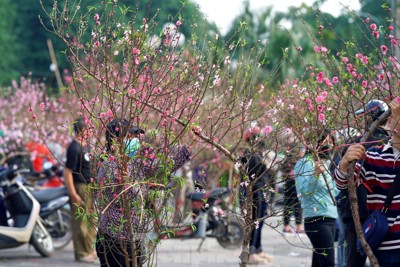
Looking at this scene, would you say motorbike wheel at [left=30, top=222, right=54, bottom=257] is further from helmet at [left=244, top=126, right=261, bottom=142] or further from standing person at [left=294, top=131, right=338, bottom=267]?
helmet at [left=244, top=126, right=261, bottom=142]

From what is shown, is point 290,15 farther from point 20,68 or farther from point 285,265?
point 285,265

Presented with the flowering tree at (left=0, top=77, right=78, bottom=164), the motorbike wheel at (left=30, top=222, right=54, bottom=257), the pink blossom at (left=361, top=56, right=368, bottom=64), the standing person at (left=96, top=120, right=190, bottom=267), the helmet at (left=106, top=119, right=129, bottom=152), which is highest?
the flowering tree at (left=0, top=77, right=78, bottom=164)

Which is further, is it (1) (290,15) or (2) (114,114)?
(1) (290,15)

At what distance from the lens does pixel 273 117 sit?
778 cm

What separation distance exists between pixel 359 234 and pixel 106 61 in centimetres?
181

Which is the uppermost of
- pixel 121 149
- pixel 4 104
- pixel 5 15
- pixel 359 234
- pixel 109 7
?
pixel 5 15

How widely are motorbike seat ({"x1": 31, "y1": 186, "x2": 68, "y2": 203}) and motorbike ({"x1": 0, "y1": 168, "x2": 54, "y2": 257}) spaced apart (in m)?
0.37

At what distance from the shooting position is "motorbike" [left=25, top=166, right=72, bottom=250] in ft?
46.0

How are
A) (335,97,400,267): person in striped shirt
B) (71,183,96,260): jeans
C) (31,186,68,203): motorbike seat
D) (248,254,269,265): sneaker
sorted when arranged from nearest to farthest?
(335,97,400,267): person in striped shirt, (71,183,96,260): jeans, (248,254,269,265): sneaker, (31,186,68,203): motorbike seat

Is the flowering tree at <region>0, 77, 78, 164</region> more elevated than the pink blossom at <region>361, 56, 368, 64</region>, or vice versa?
the flowering tree at <region>0, 77, 78, 164</region>

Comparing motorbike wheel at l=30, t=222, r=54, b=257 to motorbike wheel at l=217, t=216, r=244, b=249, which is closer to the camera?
motorbike wheel at l=30, t=222, r=54, b=257

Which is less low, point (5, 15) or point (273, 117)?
point (5, 15)

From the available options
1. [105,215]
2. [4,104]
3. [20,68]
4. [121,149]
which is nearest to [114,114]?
[121,149]

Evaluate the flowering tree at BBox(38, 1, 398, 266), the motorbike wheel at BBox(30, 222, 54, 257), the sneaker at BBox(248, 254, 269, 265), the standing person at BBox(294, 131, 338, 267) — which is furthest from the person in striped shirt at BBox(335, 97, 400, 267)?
the motorbike wheel at BBox(30, 222, 54, 257)
